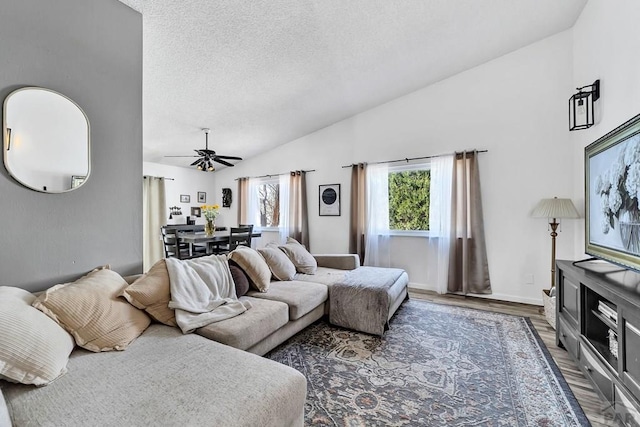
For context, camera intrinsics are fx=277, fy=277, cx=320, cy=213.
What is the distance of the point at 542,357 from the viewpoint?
7.16 ft

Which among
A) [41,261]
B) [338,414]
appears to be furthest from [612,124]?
[41,261]

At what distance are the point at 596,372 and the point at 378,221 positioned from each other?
292cm

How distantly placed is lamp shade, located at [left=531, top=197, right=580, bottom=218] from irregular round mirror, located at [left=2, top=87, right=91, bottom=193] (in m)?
4.19

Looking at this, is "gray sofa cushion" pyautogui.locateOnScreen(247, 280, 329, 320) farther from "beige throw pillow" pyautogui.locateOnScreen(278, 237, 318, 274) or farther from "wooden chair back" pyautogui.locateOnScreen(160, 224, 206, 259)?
"wooden chair back" pyautogui.locateOnScreen(160, 224, 206, 259)

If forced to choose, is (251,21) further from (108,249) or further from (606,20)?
(606,20)

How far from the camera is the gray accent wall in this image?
1.63 m

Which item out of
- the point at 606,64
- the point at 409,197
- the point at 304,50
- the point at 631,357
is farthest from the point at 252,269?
the point at 606,64

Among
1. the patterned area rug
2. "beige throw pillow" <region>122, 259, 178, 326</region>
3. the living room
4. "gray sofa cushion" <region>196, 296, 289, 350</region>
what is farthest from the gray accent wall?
the patterned area rug

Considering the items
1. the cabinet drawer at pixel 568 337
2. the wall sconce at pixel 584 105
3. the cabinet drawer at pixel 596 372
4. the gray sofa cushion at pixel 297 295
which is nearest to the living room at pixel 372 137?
the wall sconce at pixel 584 105

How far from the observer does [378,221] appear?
438 cm

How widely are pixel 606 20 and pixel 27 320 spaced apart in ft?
14.8

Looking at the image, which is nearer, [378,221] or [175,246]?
[175,246]

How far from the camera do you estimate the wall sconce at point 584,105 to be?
103 inches

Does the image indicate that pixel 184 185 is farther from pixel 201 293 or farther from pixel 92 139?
pixel 201 293
